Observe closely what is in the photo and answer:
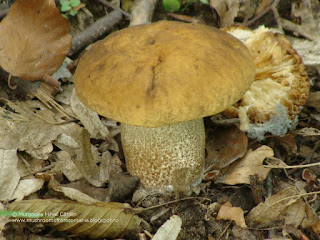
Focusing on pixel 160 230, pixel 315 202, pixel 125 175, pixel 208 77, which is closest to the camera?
pixel 208 77

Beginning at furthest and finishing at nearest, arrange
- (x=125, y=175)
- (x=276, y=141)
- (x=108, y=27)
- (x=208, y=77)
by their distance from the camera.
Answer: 1. (x=108, y=27)
2. (x=276, y=141)
3. (x=125, y=175)
4. (x=208, y=77)

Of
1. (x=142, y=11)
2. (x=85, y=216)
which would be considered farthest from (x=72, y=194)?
(x=142, y=11)

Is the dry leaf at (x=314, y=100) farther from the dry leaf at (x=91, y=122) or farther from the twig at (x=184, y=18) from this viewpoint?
the dry leaf at (x=91, y=122)

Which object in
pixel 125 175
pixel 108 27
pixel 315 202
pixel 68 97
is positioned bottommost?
pixel 315 202

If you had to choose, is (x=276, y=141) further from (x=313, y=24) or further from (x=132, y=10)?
(x=132, y=10)

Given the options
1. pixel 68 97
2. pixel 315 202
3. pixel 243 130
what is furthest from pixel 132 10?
pixel 315 202

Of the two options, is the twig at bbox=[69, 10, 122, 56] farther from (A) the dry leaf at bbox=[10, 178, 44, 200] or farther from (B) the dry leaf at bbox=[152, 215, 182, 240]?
(B) the dry leaf at bbox=[152, 215, 182, 240]
